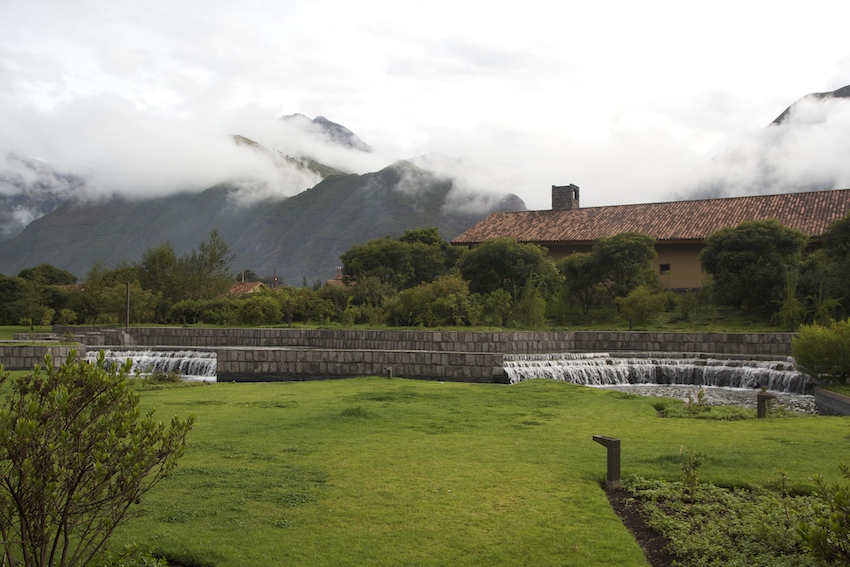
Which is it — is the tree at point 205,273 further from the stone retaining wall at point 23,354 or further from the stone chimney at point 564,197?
the stone chimney at point 564,197

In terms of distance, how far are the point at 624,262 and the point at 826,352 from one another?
16.9 metres

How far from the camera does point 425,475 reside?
738 cm

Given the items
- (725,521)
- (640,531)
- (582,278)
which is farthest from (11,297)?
(725,521)

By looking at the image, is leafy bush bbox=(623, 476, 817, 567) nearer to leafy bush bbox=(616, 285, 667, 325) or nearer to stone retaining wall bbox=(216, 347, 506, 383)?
stone retaining wall bbox=(216, 347, 506, 383)

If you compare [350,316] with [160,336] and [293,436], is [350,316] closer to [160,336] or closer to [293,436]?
[160,336]

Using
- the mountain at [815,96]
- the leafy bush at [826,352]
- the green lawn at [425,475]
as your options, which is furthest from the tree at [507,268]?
the mountain at [815,96]

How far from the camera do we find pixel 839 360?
15.1 meters

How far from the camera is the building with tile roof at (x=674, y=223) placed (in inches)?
1399

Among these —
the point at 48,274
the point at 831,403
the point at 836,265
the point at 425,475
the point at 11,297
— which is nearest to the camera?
the point at 425,475

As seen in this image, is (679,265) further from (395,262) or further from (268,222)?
(268,222)

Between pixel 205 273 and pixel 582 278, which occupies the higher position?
pixel 205 273

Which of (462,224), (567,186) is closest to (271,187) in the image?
(462,224)

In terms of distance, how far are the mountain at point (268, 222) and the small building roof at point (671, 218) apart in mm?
47104

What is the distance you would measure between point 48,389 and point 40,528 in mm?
656
